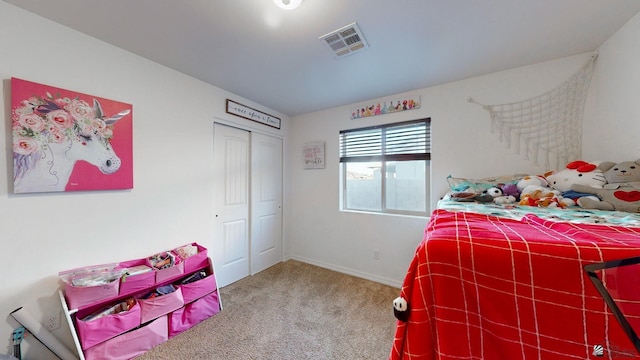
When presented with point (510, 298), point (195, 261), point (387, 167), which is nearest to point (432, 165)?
point (387, 167)

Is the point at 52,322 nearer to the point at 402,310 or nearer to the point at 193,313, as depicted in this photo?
the point at 193,313

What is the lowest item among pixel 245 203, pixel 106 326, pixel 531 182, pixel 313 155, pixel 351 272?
pixel 351 272

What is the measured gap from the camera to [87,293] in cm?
139

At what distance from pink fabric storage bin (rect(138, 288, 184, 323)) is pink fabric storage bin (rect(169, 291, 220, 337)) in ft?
0.26

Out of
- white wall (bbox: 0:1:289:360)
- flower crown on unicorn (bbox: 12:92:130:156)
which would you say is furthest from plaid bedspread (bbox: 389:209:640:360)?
flower crown on unicorn (bbox: 12:92:130:156)

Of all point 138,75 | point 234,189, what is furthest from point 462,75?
point 138,75

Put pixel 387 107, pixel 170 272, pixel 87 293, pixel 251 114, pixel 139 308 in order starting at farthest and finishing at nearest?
pixel 251 114 → pixel 387 107 → pixel 170 272 → pixel 139 308 → pixel 87 293

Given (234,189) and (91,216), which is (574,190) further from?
(91,216)

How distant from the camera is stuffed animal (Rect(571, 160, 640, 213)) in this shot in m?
1.12

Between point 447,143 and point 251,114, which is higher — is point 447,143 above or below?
below

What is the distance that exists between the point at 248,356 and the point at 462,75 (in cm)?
310

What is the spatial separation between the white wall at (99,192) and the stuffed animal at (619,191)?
312cm

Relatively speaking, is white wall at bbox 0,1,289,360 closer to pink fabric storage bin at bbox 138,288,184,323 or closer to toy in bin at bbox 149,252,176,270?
toy in bin at bbox 149,252,176,270

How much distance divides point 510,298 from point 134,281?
2237 millimetres
